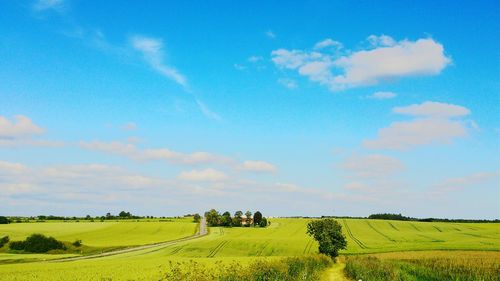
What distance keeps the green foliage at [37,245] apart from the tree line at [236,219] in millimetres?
68326

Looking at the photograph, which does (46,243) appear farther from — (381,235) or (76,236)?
(381,235)

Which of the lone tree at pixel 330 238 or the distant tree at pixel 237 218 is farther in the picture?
the distant tree at pixel 237 218

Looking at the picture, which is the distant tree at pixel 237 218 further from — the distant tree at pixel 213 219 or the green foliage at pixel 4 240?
the green foliage at pixel 4 240

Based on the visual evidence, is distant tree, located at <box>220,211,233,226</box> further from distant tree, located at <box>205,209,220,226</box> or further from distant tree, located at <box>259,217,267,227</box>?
distant tree, located at <box>259,217,267,227</box>

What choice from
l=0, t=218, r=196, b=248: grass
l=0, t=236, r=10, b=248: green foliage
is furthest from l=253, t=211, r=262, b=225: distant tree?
l=0, t=236, r=10, b=248: green foliage

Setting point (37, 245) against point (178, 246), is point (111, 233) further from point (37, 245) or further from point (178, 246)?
point (178, 246)

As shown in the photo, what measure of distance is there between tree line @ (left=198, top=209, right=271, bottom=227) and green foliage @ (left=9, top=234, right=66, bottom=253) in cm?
6833

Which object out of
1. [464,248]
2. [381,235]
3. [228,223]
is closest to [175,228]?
[228,223]

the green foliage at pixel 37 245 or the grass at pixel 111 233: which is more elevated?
the grass at pixel 111 233

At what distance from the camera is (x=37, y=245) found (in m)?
92.5

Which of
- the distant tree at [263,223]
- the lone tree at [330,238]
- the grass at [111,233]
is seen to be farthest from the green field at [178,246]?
the distant tree at [263,223]

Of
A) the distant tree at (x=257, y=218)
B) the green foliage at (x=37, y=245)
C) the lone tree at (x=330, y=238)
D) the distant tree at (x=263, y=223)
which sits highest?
the distant tree at (x=257, y=218)

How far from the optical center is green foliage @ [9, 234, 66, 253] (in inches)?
3607

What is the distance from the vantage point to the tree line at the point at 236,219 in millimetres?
158125
